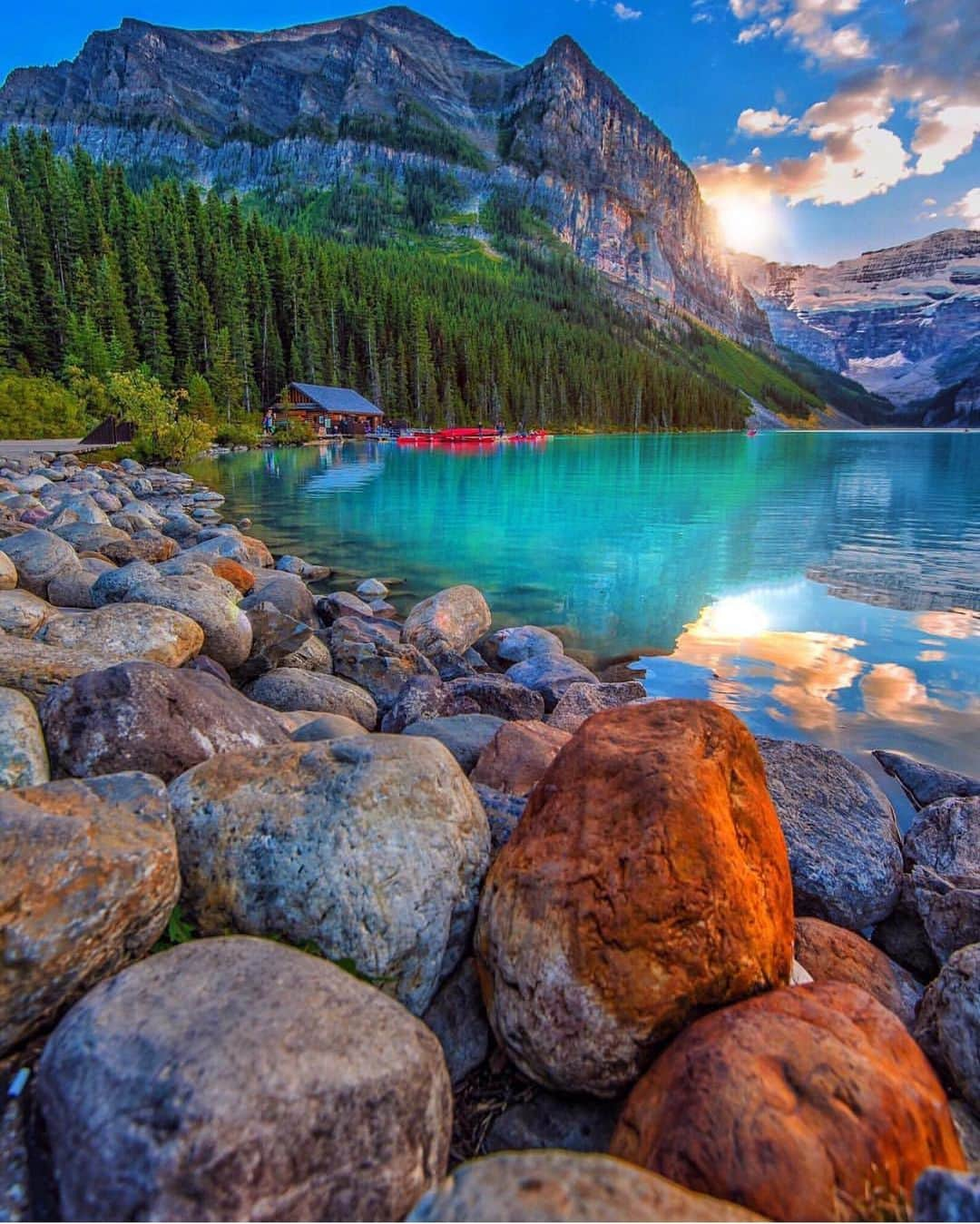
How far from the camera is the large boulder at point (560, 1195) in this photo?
173 cm

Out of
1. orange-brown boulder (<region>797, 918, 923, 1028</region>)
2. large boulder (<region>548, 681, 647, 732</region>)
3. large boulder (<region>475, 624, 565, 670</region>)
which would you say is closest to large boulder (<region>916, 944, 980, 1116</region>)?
orange-brown boulder (<region>797, 918, 923, 1028</region>)

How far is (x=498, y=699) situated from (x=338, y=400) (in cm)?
8395

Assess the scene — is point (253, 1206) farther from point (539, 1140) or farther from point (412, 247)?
point (412, 247)

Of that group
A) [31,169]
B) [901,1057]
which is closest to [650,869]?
[901,1057]

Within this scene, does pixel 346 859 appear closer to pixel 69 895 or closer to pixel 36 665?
pixel 69 895

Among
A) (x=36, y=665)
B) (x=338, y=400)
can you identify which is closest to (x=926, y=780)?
(x=36, y=665)

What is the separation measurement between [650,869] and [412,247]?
20639 centimetres

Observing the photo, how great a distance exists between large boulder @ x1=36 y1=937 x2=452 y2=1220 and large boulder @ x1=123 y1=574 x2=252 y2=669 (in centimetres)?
547

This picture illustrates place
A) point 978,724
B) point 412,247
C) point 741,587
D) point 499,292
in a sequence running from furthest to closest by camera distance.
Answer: point 412,247 < point 499,292 < point 741,587 < point 978,724

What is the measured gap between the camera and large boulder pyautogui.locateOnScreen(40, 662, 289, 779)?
4.12 m

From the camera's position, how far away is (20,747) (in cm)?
389

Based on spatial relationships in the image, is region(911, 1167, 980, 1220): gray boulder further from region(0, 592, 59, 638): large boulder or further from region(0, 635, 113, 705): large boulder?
region(0, 592, 59, 638): large boulder

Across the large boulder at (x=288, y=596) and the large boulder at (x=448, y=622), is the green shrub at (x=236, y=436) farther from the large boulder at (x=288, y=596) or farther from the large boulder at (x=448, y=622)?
the large boulder at (x=448, y=622)

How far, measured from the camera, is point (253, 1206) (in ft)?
6.32
